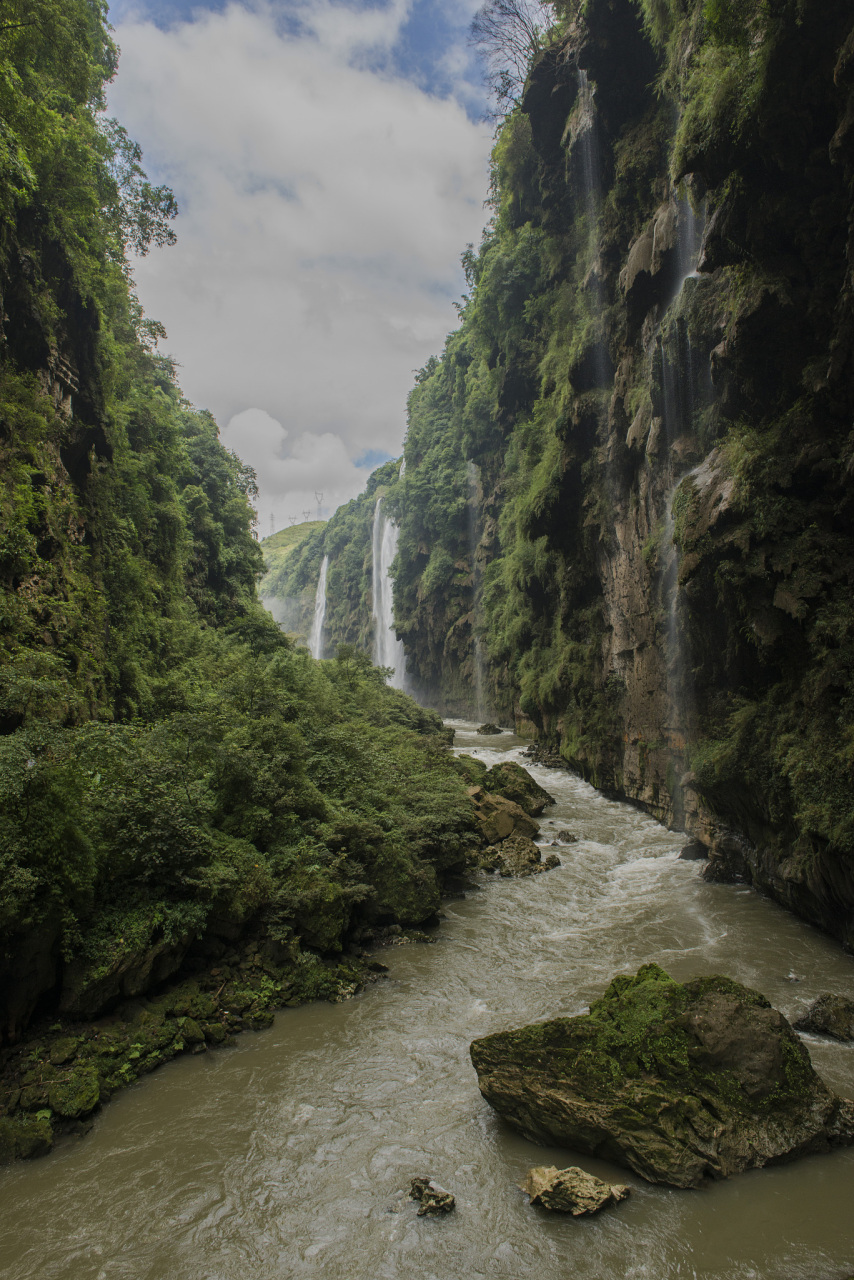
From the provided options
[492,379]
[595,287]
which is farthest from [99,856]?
[492,379]

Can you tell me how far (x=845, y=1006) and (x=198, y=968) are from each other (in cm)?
762

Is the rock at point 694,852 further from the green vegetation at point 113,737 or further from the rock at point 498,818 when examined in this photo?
the green vegetation at point 113,737

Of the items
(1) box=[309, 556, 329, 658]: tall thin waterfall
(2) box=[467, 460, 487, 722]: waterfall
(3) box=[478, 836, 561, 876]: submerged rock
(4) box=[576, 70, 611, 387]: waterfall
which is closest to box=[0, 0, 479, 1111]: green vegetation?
(3) box=[478, 836, 561, 876]: submerged rock

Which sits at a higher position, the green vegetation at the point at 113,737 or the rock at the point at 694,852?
the green vegetation at the point at 113,737

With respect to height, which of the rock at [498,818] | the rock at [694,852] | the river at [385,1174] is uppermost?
the rock at [498,818]

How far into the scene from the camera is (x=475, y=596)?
43188 millimetres

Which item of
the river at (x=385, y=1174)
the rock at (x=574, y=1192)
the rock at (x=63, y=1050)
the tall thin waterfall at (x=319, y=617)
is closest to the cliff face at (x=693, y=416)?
the river at (x=385, y=1174)

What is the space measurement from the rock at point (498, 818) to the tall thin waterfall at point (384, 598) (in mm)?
41733

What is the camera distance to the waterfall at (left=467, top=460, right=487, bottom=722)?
4081cm

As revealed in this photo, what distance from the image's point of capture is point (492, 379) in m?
35.2

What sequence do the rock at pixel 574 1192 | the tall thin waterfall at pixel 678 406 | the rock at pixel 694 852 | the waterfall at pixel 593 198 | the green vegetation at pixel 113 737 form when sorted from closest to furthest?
the rock at pixel 574 1192 → the green vegetation at pixel 113 737 → the rock at pixel 694 852 → the tall thin waterfall at pixel 678 406 → the waterfall at pixel 593 198

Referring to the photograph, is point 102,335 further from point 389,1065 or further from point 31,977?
point 389,1065

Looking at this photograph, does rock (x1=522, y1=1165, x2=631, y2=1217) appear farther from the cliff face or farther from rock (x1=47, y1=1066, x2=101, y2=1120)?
the cliff face

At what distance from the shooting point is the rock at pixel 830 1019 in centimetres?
671
